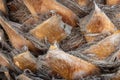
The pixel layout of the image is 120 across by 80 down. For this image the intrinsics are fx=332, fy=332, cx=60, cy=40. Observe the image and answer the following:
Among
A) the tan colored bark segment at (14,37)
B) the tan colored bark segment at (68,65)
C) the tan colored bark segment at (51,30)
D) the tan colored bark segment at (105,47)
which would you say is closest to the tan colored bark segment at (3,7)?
the tan colored bark segment at (14,37)

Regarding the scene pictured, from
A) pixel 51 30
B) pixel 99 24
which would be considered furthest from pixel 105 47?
pixel 51 30

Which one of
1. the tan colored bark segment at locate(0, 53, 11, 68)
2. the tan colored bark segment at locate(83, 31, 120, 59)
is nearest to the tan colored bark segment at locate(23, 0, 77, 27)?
the tan colored bark segment at locate(83, 31, 120, 59)

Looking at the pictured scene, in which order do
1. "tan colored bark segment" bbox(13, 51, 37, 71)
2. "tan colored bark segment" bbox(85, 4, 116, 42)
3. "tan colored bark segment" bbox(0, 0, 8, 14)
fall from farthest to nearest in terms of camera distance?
"tan colored bark segment" bbox(0, 0, 8, 14) → "tan colored bark segment" bbox(13, 51, 37, 71) → "tan colored bark segment" bbox(85, 4, 116, 42)

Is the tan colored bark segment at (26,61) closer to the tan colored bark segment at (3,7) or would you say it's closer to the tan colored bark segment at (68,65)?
the tan colored bark segment at (68,65)

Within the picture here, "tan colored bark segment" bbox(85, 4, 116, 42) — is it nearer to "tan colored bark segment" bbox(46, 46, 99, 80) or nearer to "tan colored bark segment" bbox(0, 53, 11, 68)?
"tan colored bark segment" bbox(46, 46, 99, 80)

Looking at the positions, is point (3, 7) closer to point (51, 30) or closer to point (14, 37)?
point (14, 37)

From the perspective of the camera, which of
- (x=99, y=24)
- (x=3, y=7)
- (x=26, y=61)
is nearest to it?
(x=99, y=24)
